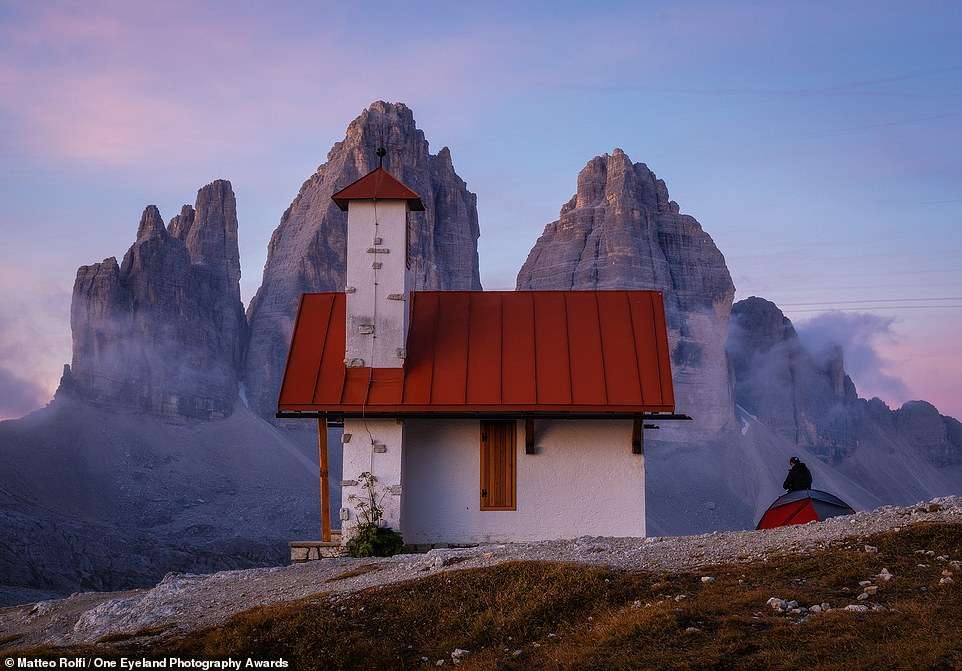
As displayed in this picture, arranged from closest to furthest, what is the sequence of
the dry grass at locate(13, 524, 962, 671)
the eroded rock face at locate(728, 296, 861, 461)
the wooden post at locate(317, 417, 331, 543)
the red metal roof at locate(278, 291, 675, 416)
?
1. the dry grass at locate(13, 524, 962, 671)
2. the red metal roof at locate(278, 291, 675, 416)
3. the wooden post at locate(317, 417, 331, 543)
4. the eroded rock face at locate(728, 296, 861, 461)

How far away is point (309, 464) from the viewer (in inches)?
5030

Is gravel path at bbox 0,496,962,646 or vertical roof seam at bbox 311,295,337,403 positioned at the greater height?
vertical roof seam at bbox 311,295,337,403

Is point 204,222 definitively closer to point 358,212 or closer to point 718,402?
point 718,402

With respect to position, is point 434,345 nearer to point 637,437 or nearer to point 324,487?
point 324,487

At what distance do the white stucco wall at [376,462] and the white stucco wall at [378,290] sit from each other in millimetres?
1441

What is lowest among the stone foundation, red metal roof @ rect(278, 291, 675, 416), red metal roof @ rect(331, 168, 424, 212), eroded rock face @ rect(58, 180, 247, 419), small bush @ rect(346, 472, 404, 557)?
the stone foundation

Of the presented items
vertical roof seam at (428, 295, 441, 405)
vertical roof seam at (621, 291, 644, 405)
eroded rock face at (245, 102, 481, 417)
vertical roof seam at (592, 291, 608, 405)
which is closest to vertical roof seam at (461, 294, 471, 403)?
vertical roof seam at (428, 295, 441, 405)

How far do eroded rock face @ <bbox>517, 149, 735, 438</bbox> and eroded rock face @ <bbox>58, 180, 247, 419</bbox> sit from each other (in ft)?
158

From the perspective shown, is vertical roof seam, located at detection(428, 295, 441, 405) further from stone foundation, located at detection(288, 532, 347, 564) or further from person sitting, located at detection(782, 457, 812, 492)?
person sitting, located at detection(782, 457, 812, 492)

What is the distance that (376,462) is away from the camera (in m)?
20.3

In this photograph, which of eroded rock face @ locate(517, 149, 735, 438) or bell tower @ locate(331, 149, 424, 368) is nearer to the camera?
bell tower @ locate(331, 149, 424, 368)

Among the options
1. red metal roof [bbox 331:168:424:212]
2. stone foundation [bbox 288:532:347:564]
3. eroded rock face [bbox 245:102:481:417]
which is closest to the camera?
stone foundation [bbox 288:532:347:564]

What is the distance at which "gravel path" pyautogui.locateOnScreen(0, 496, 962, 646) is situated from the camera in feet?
44.9

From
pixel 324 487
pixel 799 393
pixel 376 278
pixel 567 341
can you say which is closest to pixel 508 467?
pixel 567 341
